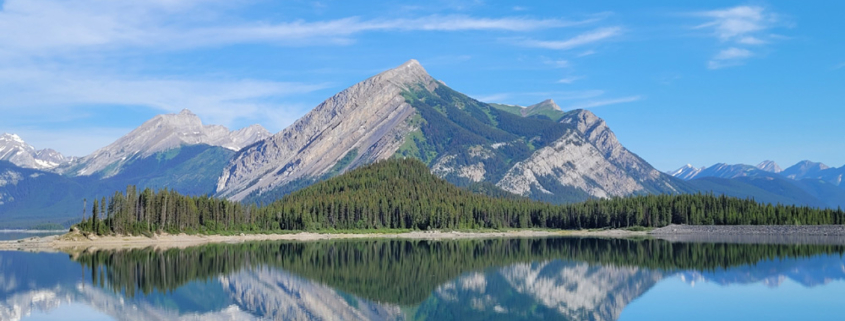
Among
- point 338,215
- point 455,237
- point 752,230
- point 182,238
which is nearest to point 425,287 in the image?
point 182,238

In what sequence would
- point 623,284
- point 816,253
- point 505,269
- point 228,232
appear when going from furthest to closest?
1. point 228,232
2. point 816,253
3. point 505,269
4. point 623,284

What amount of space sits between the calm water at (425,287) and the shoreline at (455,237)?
28.3 metres

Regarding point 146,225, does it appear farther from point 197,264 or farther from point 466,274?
point 466,274

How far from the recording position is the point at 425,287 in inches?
2554

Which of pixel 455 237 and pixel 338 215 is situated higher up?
pixel 338 215

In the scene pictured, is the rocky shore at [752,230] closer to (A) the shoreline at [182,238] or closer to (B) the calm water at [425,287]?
(A) the shoreline at [182,238]

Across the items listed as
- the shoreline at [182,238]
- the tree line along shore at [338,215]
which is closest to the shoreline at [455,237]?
the shoreline at [182,238]

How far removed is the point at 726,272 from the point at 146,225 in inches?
4036

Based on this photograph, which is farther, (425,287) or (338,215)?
(338,215)

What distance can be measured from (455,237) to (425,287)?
10780 centimetres

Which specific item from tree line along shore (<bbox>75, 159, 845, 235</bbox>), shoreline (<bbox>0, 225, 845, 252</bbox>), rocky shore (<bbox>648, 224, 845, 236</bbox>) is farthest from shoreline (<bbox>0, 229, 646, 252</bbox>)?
rocky shore (<bbox>648, 224, 845, 236</bbox>)

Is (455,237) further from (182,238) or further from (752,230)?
(752,230)

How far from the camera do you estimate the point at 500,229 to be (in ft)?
644

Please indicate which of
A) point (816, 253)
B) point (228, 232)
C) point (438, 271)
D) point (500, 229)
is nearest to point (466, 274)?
point (438, 271)
